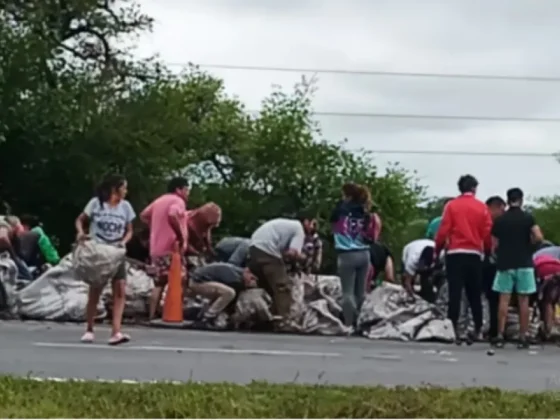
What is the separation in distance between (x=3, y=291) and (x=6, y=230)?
4.36ft

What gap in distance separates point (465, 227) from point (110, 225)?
3823 mm

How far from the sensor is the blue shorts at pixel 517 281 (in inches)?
523

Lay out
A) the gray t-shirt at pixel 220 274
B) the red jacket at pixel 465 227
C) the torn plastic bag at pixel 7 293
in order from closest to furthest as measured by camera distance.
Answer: the red jacket at pixel 465 227, the gray t-shirt at pixel 220 274, the torn plastic bag at pixel 7 293

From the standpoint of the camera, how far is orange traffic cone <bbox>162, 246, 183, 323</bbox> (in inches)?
572

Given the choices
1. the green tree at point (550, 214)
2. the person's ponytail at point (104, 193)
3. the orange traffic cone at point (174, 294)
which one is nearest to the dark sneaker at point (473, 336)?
the orange traffic cone at point (174, 294)

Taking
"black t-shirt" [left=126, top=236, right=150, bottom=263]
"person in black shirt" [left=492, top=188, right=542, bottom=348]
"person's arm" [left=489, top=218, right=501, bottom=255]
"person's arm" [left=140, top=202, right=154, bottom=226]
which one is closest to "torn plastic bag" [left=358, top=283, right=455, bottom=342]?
"person in black shirt" [left=492, top=188, right=542, bottom=348]

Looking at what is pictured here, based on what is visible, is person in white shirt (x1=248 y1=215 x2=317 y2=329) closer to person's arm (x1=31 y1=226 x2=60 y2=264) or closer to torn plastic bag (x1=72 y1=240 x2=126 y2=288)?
torn plastic bag (x1=72 y1=240 x2=126 y2=288)

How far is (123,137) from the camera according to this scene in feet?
113

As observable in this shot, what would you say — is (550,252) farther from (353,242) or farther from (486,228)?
(353,242)

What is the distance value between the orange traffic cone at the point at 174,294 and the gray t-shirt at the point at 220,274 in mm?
401

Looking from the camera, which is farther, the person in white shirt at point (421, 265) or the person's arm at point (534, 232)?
the person in white shirt at point (421, 265)

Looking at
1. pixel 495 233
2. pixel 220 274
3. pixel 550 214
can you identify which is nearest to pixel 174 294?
pixel 220 274

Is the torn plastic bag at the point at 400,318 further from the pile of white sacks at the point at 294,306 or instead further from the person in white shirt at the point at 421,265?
the person in white shirt at the point at 421,265

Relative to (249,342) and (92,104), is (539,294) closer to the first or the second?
(249,342)
